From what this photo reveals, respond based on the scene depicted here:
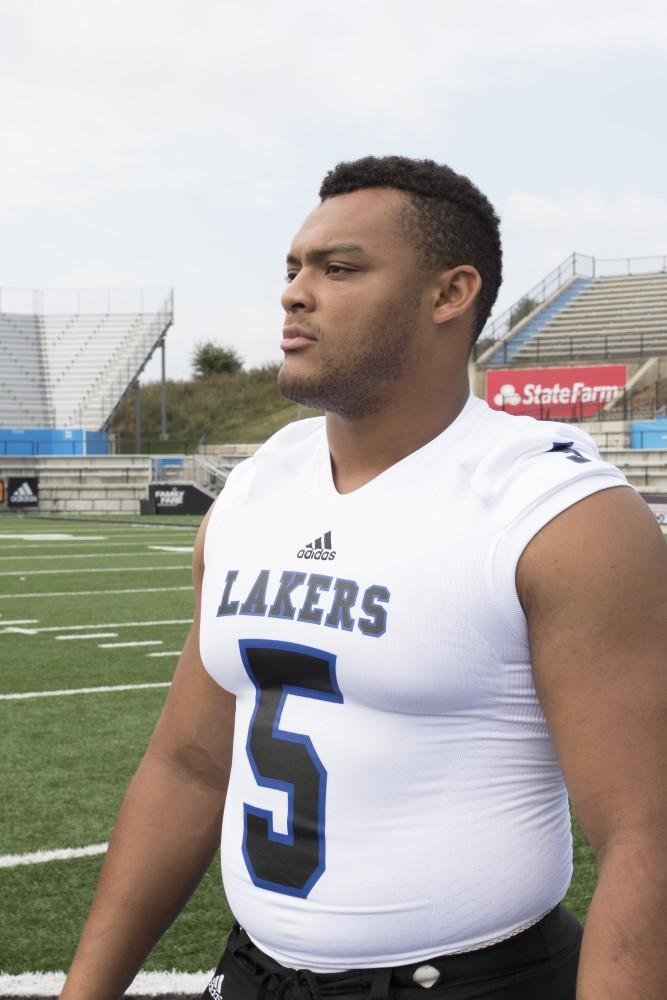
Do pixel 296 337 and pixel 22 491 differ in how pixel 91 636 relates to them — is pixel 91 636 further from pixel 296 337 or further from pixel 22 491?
pixel 22 491

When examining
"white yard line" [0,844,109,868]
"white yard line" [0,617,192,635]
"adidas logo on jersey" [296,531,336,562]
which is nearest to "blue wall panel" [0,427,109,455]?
"white yard line" [0,617,192,635]

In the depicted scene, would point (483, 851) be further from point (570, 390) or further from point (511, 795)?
point (570, 390)

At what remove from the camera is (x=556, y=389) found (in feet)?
99.2

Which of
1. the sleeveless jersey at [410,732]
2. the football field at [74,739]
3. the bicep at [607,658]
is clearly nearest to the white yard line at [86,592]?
the football field at [74,739]

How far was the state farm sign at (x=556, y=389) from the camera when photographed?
30.2 meters

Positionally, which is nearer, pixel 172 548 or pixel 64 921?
pixel 64 921

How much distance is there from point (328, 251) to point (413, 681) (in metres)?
0.57

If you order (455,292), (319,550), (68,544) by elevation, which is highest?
(455,292)

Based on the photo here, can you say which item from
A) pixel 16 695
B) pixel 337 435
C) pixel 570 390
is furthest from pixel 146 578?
pixel 570 390

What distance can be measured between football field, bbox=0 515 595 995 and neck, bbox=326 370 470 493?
206 centimetres

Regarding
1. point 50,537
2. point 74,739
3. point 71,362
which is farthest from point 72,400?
point 74,739

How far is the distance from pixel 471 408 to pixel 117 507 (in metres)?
27.5

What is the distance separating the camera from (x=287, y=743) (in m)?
1.56

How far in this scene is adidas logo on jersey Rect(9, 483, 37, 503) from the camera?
27.8m
